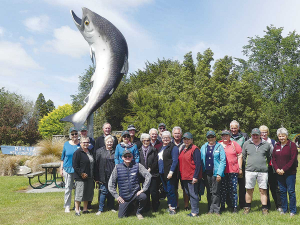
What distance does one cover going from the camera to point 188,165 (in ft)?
18.2

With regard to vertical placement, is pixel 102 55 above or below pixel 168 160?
above

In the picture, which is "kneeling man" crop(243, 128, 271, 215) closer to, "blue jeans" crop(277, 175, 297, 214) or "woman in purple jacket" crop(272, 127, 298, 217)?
"woman in purple jacket" crop(272, 127, 298, 217)

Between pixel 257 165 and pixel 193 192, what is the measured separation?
1.39m

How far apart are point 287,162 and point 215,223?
1.90m

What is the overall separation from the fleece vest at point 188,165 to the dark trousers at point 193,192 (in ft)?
0.44

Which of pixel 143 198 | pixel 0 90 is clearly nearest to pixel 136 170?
pixel 143 198

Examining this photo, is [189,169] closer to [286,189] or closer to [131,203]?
[131,203]

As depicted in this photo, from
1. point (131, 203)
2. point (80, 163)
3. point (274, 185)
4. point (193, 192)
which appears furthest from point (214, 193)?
point (80, 163)

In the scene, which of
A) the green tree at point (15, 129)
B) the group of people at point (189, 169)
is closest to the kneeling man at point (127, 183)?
the group of people at point (189, 169)

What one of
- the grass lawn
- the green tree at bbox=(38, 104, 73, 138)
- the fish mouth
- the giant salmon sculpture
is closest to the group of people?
the grass lawn

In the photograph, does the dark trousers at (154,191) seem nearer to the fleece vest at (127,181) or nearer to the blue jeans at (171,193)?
the blue jeans at (171,193)

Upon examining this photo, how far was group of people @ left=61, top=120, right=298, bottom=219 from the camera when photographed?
5.36m

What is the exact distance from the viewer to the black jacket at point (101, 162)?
19.5ft

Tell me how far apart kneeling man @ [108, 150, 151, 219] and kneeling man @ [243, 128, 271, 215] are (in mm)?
2050
